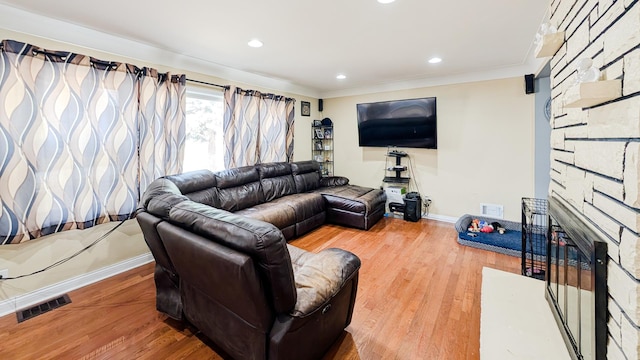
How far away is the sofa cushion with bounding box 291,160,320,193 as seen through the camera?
4.82 m

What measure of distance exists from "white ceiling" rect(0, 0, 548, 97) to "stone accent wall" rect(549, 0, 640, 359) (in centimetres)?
114

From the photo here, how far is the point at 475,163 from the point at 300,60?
123 inches

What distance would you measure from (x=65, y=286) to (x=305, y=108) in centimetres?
441

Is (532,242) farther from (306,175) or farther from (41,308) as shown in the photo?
(41,308)

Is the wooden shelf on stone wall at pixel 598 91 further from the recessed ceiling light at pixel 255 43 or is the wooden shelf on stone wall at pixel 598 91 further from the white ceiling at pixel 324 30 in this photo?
the recessed ceiling light at pixel 255 43

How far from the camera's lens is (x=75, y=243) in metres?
2.62

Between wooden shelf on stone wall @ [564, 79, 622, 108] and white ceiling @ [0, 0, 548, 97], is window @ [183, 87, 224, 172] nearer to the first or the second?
white ceiling @ [0, 0, 548, 97]

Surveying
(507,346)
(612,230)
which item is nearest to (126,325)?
(507,346)

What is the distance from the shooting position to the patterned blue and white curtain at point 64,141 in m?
2.20

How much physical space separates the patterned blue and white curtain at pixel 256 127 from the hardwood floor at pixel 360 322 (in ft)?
6.31

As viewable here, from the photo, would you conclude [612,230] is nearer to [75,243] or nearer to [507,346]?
[507,346]

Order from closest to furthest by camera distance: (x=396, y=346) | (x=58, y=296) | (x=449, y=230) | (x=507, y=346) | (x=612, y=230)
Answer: (x=612, y=230), (x=507, y=346), (x=396, y=346), (x=58, y=296), (x=449, y=230)

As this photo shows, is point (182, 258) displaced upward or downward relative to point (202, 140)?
downward

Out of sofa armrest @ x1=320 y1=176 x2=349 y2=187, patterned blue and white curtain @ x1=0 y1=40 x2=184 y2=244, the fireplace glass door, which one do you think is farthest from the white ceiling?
sofa armrest @ x1=320 y1=176 x2=349 y2=187
